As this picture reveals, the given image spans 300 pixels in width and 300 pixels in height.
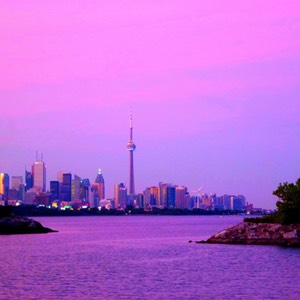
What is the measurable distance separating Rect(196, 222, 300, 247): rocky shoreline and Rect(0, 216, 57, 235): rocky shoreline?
56.6m

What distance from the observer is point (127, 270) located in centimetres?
7350

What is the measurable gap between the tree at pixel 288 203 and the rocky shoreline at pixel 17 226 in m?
63.4

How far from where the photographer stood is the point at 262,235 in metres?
103

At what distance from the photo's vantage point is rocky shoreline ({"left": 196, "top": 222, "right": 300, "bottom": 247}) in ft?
325

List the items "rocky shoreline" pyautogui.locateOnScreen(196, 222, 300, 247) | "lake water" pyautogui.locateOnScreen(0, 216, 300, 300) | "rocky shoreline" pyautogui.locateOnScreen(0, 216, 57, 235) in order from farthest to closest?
"rocky shoreline" pyautogui.locateOnScreen(0, 216, 57, 235)
"rocky shoreline" pyautogui.locateOnScreen(196, 222, 300, 247)
"lake water" pyautogui.locateOnScreen(0, 216, 300, 300)

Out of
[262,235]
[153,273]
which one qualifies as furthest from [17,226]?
[153,273]

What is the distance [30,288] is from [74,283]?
177 inches

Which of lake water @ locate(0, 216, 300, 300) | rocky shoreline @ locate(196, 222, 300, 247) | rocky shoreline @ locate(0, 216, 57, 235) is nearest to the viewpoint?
lake water @ locate(0, 216, 300, 300)

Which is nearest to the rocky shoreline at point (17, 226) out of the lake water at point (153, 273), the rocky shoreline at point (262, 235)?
the lake water at point (153, 273)

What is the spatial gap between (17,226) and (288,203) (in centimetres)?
6798

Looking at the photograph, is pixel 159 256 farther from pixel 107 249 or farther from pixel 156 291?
pixel 156 291

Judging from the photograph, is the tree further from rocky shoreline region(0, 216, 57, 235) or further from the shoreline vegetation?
rocky shoreline region(0, 216, 57, 235)

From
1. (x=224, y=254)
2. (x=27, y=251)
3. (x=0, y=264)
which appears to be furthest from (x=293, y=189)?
(x=0, y=264)

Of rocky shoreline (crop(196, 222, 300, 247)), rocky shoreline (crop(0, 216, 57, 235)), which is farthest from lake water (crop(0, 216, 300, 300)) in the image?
rocky shoreline (crop(0, 216, 57, 235))
